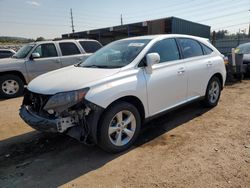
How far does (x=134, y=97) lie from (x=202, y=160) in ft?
4.38

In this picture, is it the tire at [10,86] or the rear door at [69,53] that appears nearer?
the tire at [10,86]

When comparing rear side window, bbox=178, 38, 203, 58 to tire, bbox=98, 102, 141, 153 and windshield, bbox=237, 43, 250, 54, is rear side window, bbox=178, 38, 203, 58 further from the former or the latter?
windshield, bbox=237, 43, 250, 54

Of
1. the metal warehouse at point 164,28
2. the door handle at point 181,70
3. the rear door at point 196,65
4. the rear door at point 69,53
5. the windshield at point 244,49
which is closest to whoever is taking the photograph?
the door handle at point 181,70

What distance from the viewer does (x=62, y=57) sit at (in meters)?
9.18

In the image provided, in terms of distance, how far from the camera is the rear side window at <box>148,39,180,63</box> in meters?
4.46

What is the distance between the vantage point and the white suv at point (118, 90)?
3432 millimetres

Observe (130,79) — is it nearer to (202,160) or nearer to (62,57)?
(202,160)

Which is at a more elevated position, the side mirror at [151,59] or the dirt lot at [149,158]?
the side mirror at [151,59]

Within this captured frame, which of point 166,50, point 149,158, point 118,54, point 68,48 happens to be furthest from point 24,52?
point 149,158

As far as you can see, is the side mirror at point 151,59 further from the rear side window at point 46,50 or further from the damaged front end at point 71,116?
the rear side window at point 46,50

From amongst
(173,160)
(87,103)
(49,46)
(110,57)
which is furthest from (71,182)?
(49,46)

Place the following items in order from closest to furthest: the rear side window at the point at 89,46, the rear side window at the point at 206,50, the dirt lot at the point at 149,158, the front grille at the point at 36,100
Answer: the dirt lot at the point at 149,158 → the front grille at the point at 36,100 → the rear side window at the point at 206,50 → the rear side window at the point at 89,46

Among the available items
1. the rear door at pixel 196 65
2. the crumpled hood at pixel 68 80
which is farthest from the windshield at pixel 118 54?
the rear door at pixel 196 65

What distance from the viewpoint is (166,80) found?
172 inches
